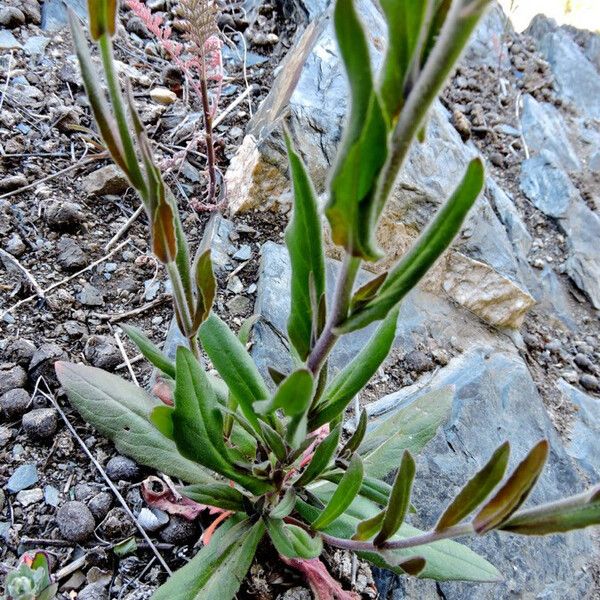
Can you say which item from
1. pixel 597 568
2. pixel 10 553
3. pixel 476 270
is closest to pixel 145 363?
pixel 10 553

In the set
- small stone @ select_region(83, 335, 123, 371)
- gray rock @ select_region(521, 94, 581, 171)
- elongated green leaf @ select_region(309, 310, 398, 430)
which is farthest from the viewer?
gray rock @ select_region(521, 94, 581, 171)

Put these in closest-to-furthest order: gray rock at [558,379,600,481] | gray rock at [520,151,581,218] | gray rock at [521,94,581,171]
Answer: gray rock at [558,379,600,481]
gray rock at [520,151,581,218]
gray rock at [521,94,581,171]

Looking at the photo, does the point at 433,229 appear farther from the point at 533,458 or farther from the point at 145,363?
the point at 145,363

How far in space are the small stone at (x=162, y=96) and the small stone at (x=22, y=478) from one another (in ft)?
6.81

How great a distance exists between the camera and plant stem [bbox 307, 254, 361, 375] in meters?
1.04

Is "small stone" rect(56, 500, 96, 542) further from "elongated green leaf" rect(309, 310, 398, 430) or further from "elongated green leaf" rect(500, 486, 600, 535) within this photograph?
"elongated green leaf" rect(500, 486, 600, 535)

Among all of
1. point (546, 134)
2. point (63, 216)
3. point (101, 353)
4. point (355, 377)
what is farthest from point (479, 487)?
point (546, 134)

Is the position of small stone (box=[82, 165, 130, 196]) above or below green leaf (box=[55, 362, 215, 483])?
above

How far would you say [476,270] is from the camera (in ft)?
9.75

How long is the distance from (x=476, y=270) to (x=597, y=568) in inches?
54.7

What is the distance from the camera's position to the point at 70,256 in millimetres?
2461

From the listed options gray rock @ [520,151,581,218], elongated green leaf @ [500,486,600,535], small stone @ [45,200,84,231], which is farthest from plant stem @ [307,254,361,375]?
gray rock @ [520,151,581,218]

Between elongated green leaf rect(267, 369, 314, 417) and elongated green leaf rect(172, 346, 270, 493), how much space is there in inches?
15.5

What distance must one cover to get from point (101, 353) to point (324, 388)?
3.45ft
